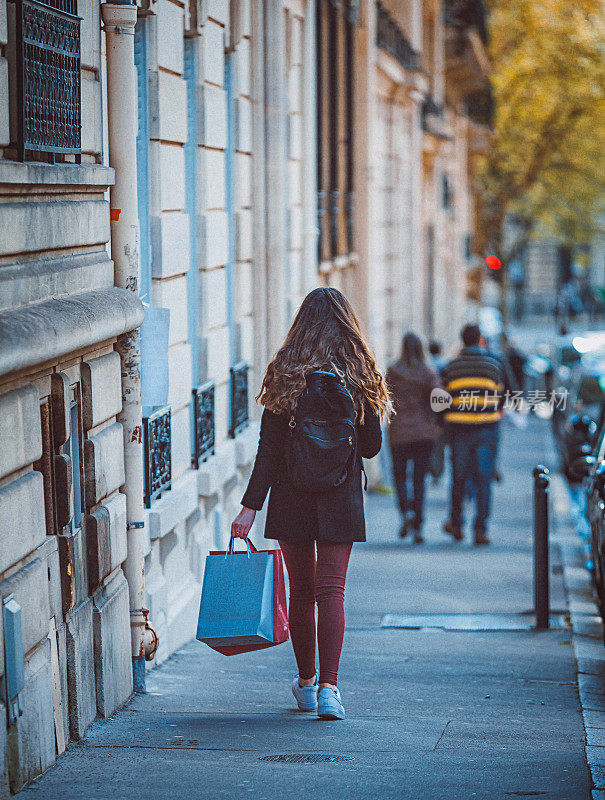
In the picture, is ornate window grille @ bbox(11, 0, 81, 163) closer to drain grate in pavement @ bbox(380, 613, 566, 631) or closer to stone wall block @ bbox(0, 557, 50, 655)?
stone wall block @ bbox(0, 557, 50, 655)

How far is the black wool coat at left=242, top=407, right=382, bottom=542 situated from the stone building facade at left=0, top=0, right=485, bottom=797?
624mm

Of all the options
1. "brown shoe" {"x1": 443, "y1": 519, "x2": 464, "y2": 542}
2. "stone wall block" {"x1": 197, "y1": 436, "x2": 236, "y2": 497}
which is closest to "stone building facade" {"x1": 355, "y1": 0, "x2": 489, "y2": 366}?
"brown shoe" {"x1": 443, "y1": 519, "x2": 464, "y2": 542}

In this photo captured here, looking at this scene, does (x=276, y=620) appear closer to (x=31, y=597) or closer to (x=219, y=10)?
(x=31, y=597)

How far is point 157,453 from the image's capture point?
Answer: 6953 mm

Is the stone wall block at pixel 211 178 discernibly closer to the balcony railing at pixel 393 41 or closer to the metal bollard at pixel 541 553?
the metal bollard at pixel 541 553

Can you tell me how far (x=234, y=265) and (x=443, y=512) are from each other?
6897 millimetres

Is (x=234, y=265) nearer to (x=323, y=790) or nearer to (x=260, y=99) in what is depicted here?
(x=260, y=99)

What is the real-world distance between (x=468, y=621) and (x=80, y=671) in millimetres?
4131

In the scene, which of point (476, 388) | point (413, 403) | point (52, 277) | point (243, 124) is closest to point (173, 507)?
point (52, 277)

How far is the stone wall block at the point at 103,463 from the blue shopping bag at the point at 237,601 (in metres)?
0.52

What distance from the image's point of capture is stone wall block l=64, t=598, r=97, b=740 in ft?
16.4

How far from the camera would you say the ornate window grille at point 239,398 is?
9.14 m

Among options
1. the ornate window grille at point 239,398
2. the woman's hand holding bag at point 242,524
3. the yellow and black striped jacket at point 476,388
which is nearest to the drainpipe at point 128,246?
the woman's hand holding bag at point 242,524

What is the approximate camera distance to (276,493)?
5555mm
